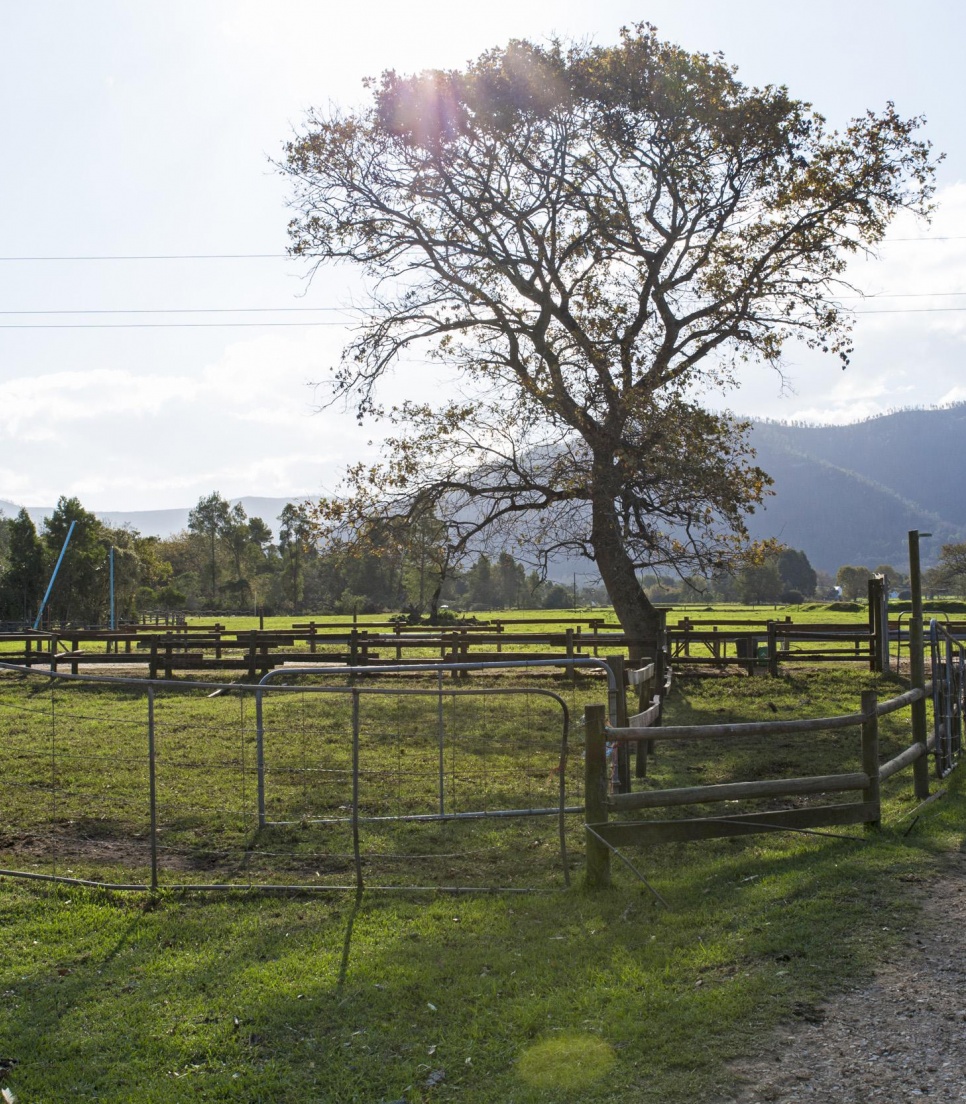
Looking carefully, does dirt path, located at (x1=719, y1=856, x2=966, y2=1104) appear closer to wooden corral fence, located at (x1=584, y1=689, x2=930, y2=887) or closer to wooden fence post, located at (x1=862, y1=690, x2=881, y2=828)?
wooden corral fence, located at (x1=584, y1=689, x2=930, y2=887)

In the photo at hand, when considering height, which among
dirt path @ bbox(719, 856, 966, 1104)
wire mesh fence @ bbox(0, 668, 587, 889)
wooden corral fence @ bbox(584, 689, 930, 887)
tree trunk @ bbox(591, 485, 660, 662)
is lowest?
wire mesh fence @ bbox(0, 668, 587, 889)

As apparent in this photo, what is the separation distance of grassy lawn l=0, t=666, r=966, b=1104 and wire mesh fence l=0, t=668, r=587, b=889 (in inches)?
14.1

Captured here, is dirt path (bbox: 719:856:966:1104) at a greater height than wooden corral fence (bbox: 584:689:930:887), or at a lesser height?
lesser

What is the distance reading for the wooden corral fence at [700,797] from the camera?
23.1 feet

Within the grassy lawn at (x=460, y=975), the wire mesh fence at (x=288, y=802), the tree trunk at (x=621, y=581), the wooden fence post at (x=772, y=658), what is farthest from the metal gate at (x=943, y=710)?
the wooden fence post at (x=772, y=658)

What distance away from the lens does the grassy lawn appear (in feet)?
14.4

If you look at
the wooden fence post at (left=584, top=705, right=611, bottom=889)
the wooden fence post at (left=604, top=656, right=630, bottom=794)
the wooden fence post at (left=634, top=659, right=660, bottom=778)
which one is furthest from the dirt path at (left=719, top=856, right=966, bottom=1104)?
the wooden fence post at (left=634, top=659, right=660, bottom=778)

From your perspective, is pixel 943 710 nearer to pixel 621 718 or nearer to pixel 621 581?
pixel 621 718

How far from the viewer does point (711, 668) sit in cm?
2600

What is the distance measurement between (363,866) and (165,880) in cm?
155

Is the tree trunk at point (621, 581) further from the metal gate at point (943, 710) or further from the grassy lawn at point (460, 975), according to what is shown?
the grassy lawn at point (460, 975)

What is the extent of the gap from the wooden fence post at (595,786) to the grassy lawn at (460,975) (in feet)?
0.79

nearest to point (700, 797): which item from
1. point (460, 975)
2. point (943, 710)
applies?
point (460, 975)

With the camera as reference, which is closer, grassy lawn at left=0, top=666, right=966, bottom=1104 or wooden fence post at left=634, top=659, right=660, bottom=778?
grassy lawn at left=0, top=666, right=966, bottom=1104
